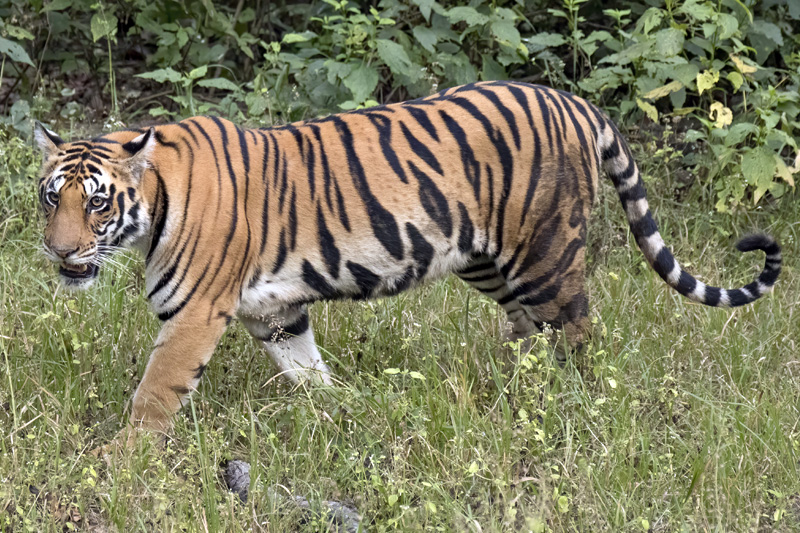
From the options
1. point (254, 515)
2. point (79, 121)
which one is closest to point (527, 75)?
point (79, 121)

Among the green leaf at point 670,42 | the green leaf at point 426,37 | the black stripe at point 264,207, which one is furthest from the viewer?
the green leaf at point 426,37

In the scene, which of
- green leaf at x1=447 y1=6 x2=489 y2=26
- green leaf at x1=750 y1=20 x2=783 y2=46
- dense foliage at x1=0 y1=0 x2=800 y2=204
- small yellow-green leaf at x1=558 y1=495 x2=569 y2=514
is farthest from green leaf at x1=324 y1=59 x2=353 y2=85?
small yellow-green leaf at x1=558 y1=495 x2=569 y2=514

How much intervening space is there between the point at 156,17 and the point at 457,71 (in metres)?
2.25

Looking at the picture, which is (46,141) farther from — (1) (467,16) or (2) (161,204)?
(1) (467,16)

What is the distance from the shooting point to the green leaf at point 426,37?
5550 millimetres

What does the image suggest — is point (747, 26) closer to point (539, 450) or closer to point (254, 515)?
point (539, 450)

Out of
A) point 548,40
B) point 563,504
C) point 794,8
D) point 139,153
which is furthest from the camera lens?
point 548,40

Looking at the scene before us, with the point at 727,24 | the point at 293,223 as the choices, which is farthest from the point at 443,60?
the point at 293,223

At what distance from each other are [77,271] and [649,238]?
2331 mm

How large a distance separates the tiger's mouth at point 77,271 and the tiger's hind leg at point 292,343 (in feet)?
2.28

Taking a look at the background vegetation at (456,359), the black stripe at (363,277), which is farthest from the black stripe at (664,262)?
the black stripe at (363,277)

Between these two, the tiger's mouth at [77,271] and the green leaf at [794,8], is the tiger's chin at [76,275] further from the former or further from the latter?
the green leaf at [794,8]

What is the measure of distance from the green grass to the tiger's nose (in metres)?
0.53

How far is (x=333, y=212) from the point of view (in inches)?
147
